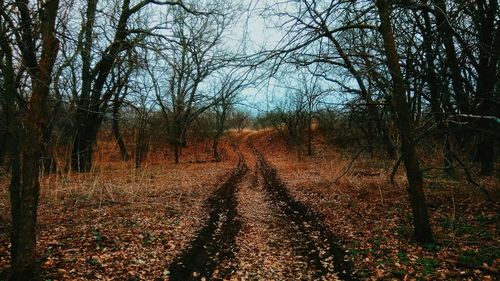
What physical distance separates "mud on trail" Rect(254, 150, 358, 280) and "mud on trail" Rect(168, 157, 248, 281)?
1.25 m

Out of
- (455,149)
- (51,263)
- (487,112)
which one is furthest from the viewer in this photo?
(455,149)

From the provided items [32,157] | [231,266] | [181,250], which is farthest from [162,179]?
[32,157]

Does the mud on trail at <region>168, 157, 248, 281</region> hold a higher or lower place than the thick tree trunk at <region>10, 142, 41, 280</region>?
lower

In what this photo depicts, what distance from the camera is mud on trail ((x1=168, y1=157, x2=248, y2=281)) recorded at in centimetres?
591

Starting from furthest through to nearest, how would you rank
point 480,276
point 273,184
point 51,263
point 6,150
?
point 6,150 < point 273,184 < point 51,263 < point 480,276

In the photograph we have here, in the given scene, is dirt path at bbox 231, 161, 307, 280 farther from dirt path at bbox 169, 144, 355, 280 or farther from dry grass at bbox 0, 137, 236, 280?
dry grass at bbox 0, 137, 236, 280

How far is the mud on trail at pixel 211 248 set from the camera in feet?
19.4

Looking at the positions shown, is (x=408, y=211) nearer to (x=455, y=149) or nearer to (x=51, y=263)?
(x=455, y=149)

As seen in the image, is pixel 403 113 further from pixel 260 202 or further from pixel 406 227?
pixel 260 202

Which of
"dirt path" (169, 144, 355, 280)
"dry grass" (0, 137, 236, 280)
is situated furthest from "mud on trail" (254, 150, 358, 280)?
"dry grass" (0, 137, 236, 280)

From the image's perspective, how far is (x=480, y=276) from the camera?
5.16 m

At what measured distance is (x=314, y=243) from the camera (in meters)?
7.26

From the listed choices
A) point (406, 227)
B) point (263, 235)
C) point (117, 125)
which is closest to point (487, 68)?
point (406, 227)

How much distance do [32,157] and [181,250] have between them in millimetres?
3319
